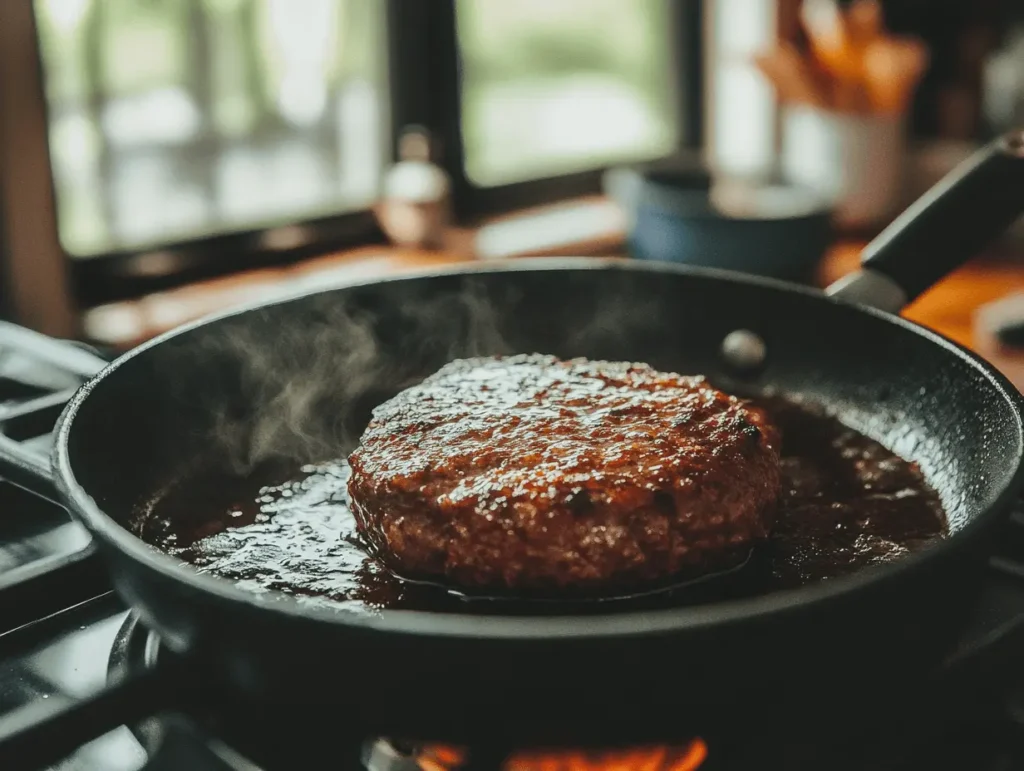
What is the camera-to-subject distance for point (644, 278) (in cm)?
134

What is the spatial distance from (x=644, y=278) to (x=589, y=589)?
0.61 m

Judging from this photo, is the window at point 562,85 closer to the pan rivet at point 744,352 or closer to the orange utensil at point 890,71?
the orange utensil at point 890,71

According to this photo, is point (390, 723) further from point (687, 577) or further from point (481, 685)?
point (687, 577)

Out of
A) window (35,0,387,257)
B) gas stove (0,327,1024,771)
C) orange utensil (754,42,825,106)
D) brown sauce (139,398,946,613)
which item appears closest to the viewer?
gas stove (0,327,1024,771)

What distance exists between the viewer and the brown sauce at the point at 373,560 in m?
0.85

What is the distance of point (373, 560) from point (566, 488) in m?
0.18

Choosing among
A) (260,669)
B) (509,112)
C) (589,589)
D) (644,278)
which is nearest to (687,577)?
(589,589)

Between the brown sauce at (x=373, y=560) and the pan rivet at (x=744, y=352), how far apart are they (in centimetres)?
17

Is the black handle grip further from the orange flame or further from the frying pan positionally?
the orange flame

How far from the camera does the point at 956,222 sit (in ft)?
3.78

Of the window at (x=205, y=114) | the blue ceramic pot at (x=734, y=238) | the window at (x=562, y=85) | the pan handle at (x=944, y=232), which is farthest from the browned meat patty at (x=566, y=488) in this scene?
the window at (x=562, y=85)

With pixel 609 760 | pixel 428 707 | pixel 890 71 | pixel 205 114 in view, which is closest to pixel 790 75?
pixel 890 71

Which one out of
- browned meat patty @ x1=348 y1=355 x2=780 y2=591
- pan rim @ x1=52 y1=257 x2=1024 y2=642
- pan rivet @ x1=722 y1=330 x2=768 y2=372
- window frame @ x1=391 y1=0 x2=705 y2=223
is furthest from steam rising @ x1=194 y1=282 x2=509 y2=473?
window frame @ x1=391 y1=0 x2=705 y2=223

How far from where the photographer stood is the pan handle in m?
1.13
